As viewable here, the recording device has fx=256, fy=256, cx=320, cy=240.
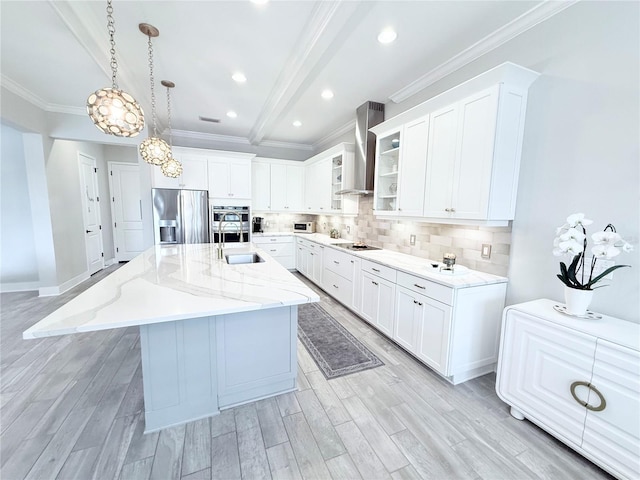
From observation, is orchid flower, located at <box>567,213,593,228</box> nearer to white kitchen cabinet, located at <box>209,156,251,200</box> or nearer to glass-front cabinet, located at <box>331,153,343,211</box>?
glass-front cabinet, located at <box>331,153,343,211</box>

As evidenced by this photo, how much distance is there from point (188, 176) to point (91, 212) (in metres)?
2.34

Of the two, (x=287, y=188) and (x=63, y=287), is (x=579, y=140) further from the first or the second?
(x=63, y=287)

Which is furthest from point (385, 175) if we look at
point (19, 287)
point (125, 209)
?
point (125, 209)

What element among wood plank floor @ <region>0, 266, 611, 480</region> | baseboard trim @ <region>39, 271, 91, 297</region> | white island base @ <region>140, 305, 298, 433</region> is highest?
white island base @ <region>140, 305, 298, 433</region>

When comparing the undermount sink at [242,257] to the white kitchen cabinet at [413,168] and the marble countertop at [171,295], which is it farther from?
the white kitchen cabinet at [413,168]

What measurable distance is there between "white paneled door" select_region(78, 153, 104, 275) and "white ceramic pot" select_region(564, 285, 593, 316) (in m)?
6.85

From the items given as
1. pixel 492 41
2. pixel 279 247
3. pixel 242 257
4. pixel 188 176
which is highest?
pixel 492 41

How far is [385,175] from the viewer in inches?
131

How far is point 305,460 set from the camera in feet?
4.81

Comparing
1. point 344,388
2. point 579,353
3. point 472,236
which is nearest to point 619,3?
point 472,236

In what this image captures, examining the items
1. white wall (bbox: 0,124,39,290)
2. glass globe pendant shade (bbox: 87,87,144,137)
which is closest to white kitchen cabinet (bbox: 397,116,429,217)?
glass globe pendant shade (bbox: 87,87,144,137)

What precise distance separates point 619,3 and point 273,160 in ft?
15.9

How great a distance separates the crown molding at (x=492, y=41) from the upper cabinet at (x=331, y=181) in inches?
52.9

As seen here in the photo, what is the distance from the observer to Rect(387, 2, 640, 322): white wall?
1.55 metres
